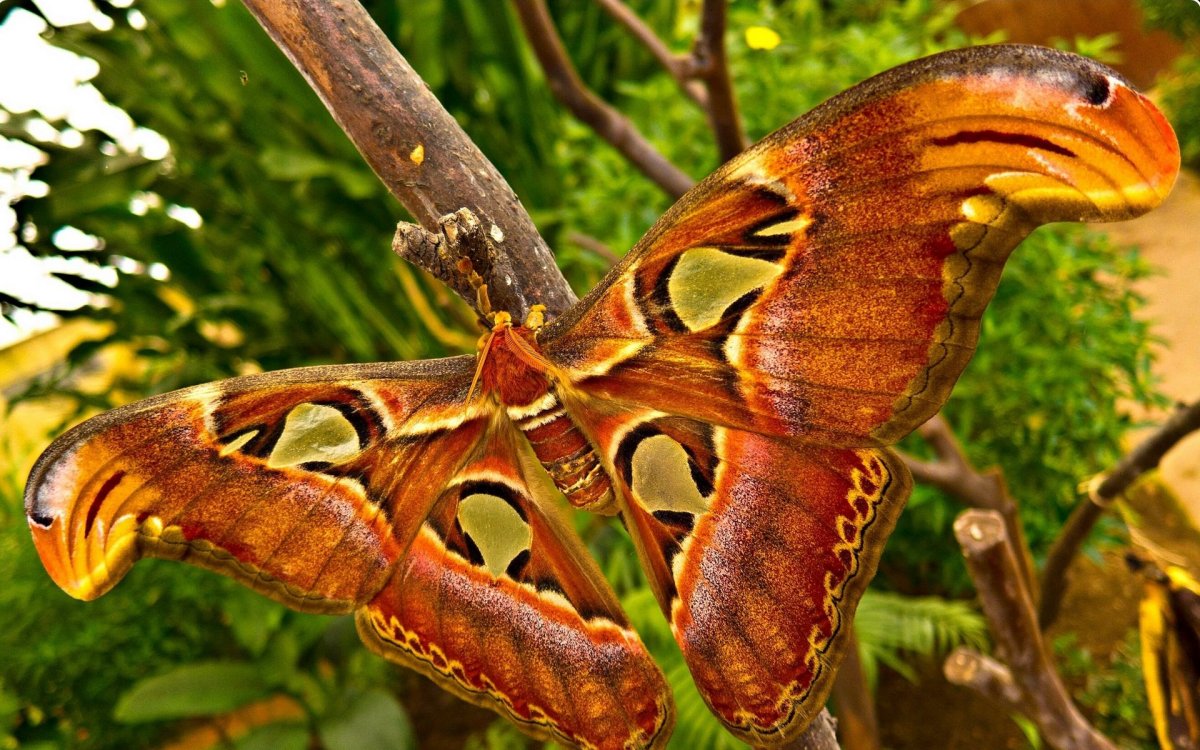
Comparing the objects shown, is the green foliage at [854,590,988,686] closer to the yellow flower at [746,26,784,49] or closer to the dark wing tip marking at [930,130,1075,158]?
the yellow flower at [746,26,784,49]

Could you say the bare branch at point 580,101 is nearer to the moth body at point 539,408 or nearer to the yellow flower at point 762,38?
the yellow flower at point 762,38

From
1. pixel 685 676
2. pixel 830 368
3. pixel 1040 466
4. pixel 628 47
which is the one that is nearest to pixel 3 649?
pixel 685 676

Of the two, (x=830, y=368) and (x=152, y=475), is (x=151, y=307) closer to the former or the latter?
(x=152, y=475)

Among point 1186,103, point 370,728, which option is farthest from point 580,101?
point 1186,103

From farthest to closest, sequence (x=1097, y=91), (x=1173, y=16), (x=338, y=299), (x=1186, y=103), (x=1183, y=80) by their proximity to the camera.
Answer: (x=1183, y=80) → (x=1186, y=103) → (x=1173, y=16) → (x=338, y=299) → (x=1097, y=91)

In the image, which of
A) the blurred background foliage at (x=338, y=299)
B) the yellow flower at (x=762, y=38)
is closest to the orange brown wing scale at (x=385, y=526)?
the blurred background foliage at (x=338, y=299)

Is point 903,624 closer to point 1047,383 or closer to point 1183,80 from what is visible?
point 1047,383
